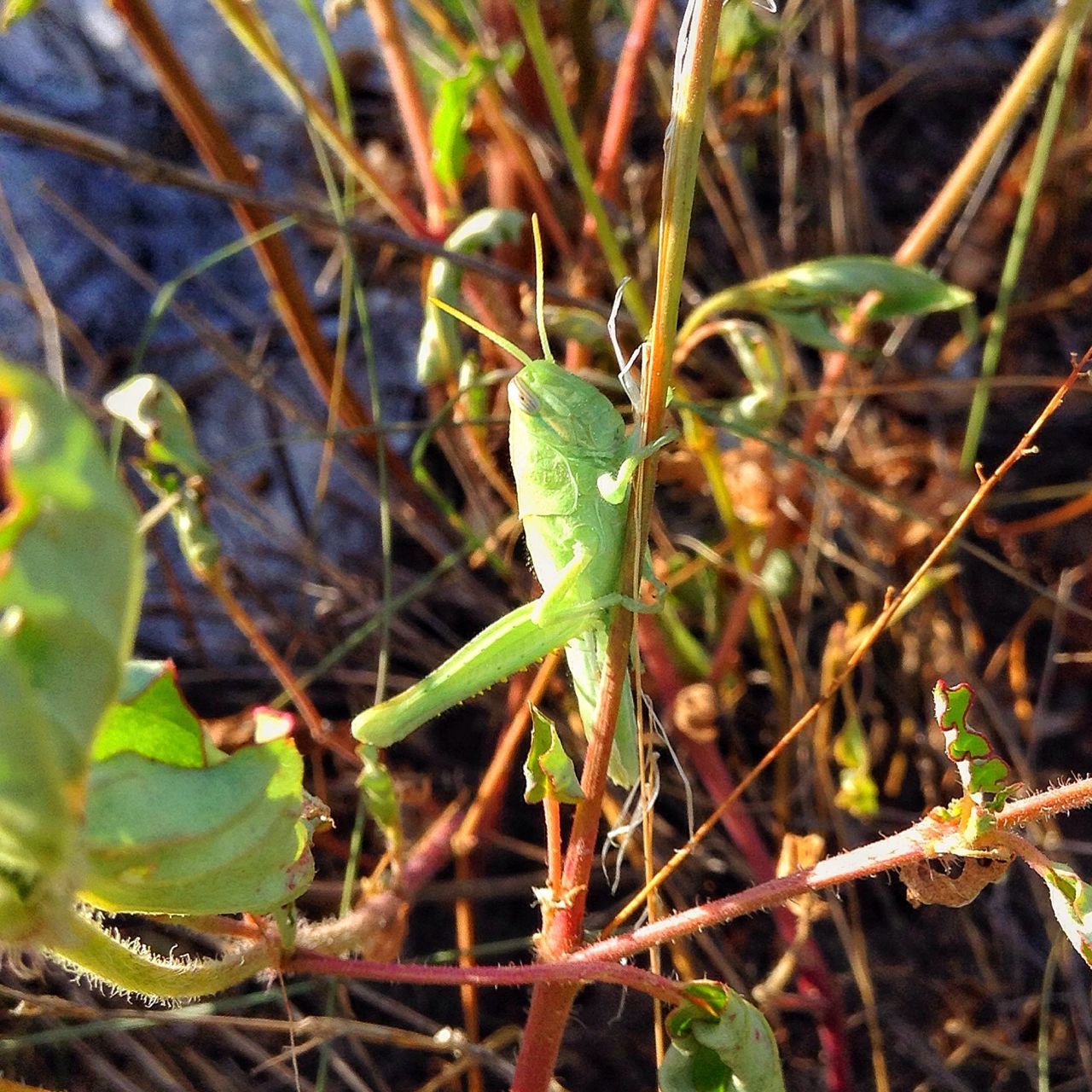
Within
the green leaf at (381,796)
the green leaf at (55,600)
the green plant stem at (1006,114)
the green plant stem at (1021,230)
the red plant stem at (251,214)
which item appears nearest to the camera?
the green leaf at (55,600)

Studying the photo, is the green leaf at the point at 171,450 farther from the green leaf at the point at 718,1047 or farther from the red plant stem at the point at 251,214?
the green leaf at the point at 718,1047

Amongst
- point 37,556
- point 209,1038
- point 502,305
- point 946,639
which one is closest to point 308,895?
point 209,1038

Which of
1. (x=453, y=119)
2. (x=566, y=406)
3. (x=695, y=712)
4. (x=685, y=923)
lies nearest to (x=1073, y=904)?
(x=685, y=923)

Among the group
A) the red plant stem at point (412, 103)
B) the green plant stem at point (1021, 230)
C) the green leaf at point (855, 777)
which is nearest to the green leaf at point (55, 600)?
the green leaf at point (855, 777)

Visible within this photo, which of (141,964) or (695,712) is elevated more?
(141,964)

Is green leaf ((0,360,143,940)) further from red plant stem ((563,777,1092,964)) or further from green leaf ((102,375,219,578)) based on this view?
green leaf ((102,375,219,578))

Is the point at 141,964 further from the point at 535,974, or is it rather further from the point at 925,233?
the point at 925,233

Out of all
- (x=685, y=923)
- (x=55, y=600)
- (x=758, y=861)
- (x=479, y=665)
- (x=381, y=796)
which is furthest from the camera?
(x=758, y=861)
